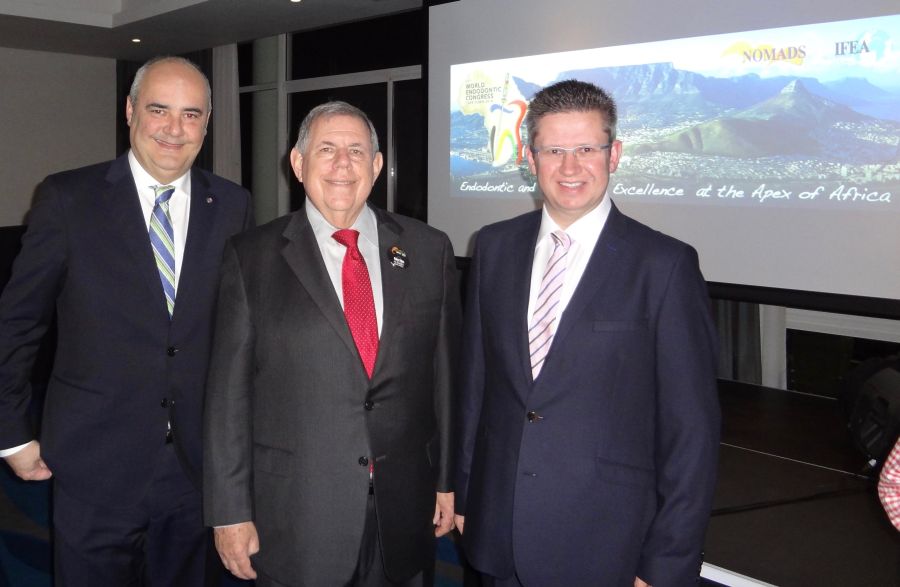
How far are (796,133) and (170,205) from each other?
2.90 m

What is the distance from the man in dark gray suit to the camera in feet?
5.75

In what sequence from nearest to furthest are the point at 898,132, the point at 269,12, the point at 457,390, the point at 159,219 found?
the point at 457,390 → the point at 159,219 → the point at 898,132 → the point at 269,12

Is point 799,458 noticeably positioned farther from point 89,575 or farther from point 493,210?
point 89,575

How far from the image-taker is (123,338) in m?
1.98

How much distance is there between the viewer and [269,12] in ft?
23.4

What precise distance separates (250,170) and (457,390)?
28.6ft

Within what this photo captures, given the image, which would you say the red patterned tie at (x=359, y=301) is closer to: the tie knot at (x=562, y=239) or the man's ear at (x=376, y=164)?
the man's ear at (x=376, y=164)

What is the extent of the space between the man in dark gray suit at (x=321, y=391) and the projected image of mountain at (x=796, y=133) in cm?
252

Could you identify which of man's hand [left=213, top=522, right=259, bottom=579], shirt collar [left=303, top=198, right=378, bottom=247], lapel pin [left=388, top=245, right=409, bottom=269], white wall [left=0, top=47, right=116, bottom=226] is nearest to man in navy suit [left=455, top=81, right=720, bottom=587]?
lapel pin [left=388, top=245, right=409, bottom=269]

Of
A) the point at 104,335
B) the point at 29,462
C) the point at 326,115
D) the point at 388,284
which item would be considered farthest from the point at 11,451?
the point at 326,115

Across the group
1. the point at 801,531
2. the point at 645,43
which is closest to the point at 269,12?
the point at 645,43

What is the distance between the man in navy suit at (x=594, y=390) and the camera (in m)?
1.58

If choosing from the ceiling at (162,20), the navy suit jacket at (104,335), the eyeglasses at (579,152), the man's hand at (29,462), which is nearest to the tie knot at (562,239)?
the eyeglasses at (579,152)

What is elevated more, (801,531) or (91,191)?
(91,191)
